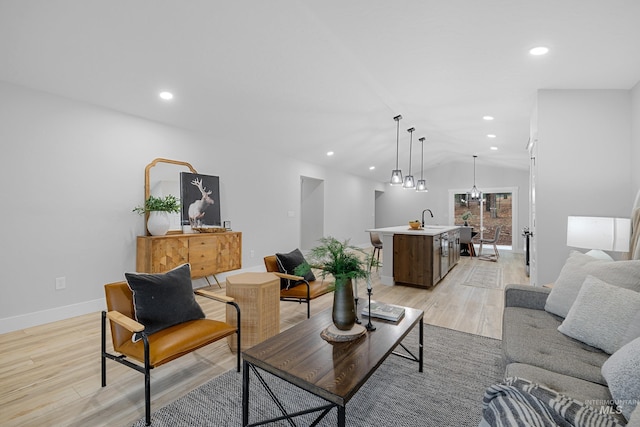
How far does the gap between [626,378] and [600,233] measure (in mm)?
1843

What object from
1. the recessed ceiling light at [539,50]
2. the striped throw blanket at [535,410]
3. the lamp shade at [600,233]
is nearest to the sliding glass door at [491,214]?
the lamp shade at [600,233]

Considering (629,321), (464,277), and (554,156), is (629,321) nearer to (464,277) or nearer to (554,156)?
(554,156)

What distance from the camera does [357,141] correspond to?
20.6 feet

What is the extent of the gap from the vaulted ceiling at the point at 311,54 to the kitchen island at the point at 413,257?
1920 millimetres

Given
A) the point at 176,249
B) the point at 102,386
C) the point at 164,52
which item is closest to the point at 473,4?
the point at 164,52

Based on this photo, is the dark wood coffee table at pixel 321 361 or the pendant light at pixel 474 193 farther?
the pendant light at pixel 474 193

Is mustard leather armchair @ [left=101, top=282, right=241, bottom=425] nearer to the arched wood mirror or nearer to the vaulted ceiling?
the vaulted ceiling

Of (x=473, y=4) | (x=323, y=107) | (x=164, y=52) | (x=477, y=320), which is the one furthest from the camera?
(x=323, y=107)

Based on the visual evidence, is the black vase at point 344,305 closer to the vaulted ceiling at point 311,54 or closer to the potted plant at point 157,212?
the vaulted ceiling at point 311,54

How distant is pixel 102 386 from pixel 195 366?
588 mm

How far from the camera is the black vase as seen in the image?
72.4 inches

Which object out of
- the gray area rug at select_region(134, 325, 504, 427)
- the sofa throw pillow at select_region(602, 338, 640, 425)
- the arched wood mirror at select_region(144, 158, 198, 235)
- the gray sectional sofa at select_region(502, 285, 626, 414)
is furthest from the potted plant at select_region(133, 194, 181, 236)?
the sofa throw pillow at select_region(602, 338, 640, 425)

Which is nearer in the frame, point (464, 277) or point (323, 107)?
point (323, 107)

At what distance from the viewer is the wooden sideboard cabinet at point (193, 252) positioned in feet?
12.4
